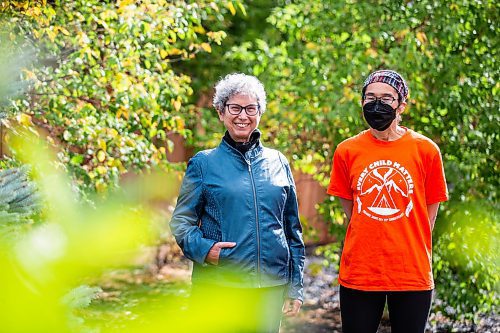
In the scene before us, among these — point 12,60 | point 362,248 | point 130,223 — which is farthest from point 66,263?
point 362,248

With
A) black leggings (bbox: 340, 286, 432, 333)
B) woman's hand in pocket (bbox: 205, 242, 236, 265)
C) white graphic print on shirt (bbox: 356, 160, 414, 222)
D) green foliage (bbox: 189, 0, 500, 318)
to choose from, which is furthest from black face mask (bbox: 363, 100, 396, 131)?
green foliage (bbox: 189, 0, 500, 318)

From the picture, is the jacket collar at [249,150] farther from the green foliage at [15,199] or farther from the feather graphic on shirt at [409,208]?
the green foliage at [15,199]

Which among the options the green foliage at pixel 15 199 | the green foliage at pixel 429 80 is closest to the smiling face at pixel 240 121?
the green foliage at pixel 15 199

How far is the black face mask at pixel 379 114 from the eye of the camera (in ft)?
10.1

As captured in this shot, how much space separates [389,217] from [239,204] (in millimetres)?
643

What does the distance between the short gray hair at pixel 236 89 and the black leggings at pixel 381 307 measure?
34.0 inches

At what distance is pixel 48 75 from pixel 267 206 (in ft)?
6.99

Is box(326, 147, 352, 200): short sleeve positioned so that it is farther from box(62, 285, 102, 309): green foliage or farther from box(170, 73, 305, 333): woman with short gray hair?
box(62, 285, 102, 309): green foliage

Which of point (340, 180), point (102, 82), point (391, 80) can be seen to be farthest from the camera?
point (102, 82)

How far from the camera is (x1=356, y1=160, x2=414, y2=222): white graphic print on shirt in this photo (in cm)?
303

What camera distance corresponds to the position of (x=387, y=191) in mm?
3021

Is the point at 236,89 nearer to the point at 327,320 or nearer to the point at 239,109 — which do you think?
the point at 239,109

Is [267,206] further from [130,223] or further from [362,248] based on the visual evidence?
[130,223]

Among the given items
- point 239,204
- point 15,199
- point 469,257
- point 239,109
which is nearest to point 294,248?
point 239,204
